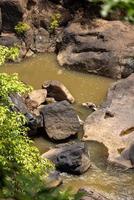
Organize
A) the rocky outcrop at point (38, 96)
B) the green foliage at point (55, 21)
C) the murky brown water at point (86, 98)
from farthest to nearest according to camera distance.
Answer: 1. the green foliage at point (55, 21)
2. the rocky outcrop at point (38, 96)
3. the murky brown water at point (86, 98)

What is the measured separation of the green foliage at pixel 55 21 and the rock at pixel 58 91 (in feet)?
20.3

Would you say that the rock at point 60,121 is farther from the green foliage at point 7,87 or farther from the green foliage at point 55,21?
the green foliage at point 55,21

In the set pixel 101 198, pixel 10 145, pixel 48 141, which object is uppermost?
pixel 10 145

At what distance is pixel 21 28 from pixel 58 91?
6.06m

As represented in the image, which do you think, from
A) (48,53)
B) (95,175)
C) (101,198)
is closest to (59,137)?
(95,175)

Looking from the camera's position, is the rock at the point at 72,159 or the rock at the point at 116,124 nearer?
the rock at the point at 72,159

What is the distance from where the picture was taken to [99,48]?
23172 millimetres

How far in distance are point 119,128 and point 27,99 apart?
13.9 feet

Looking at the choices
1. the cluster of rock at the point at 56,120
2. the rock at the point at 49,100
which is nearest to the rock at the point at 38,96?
the cluster of rock at the point at 56,120

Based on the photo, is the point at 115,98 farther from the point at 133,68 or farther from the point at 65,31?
the point at 65,31

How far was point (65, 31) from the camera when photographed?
81.4ft

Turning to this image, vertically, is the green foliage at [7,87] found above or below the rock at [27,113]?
above

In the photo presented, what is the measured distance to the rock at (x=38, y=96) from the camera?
62.8ft

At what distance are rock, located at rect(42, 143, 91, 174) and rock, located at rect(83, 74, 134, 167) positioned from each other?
3.62 ft
